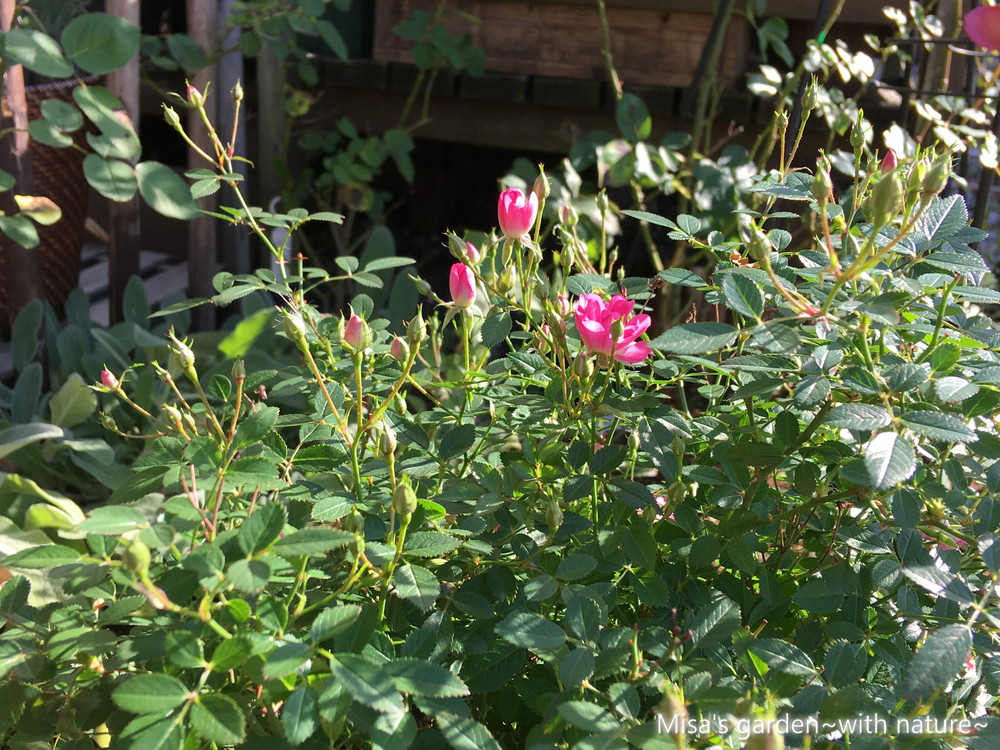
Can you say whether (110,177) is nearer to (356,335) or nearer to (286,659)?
(356,335)

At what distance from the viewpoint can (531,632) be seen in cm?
61

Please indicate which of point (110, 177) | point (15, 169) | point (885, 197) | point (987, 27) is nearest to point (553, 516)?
point (885, 197)

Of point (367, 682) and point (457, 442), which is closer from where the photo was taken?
point (367, 682)

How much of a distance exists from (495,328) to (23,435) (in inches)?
32.9

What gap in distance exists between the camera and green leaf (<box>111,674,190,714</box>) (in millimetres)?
525

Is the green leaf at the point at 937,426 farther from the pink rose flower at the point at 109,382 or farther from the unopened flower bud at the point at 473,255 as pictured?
the pink rose flower at the point at 109,382

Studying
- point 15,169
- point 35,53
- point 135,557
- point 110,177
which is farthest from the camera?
point 15,169

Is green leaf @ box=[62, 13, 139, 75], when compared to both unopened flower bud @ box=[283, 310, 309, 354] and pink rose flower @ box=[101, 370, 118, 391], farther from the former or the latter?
unopened flower bud @ box=[283, 310, 309, 354]

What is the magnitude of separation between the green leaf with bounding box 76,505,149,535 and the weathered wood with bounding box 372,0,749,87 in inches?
88.3

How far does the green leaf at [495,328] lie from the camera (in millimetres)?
750

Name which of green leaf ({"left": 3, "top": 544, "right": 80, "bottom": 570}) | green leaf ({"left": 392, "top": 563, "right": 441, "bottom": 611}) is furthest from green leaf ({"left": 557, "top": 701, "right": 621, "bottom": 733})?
green leaf ({"left": 3, "top": 544, "right": 80, "bottom": 570})

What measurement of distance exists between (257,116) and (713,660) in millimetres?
2313

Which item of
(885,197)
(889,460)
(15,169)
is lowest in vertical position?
(15,169)

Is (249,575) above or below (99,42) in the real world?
below
